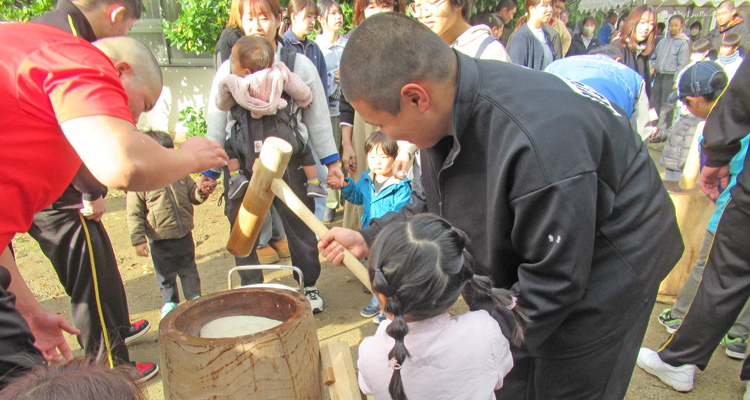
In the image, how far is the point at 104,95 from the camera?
1200 millimetres

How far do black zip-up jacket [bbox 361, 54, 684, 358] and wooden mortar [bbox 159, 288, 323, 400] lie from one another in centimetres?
64

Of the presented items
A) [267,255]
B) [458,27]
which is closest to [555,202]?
[458,27]

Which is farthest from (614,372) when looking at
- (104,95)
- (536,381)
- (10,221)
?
(10,221)

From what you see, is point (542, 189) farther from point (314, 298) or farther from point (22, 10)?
point (22, 10)

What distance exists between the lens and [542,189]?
1.17 metres

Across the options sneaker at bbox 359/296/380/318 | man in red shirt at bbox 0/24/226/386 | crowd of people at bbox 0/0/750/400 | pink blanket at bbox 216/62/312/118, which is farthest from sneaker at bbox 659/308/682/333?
man in red shirt at bbox 0/24/226/386

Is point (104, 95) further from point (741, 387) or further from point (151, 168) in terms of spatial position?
point (741, 387)

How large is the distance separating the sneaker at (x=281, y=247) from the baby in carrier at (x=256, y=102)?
4.76ft

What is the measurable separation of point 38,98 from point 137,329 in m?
2.43

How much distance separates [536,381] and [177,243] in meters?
2.56

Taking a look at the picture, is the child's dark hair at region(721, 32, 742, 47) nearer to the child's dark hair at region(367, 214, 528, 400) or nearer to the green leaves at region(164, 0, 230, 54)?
the child's dark hair at region(367, 214, 528, 400)

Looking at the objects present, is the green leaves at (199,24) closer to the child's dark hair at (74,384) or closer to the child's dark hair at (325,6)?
the child's dark hair at (325,6)

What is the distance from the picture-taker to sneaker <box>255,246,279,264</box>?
4215mm

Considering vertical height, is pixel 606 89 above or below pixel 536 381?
above
